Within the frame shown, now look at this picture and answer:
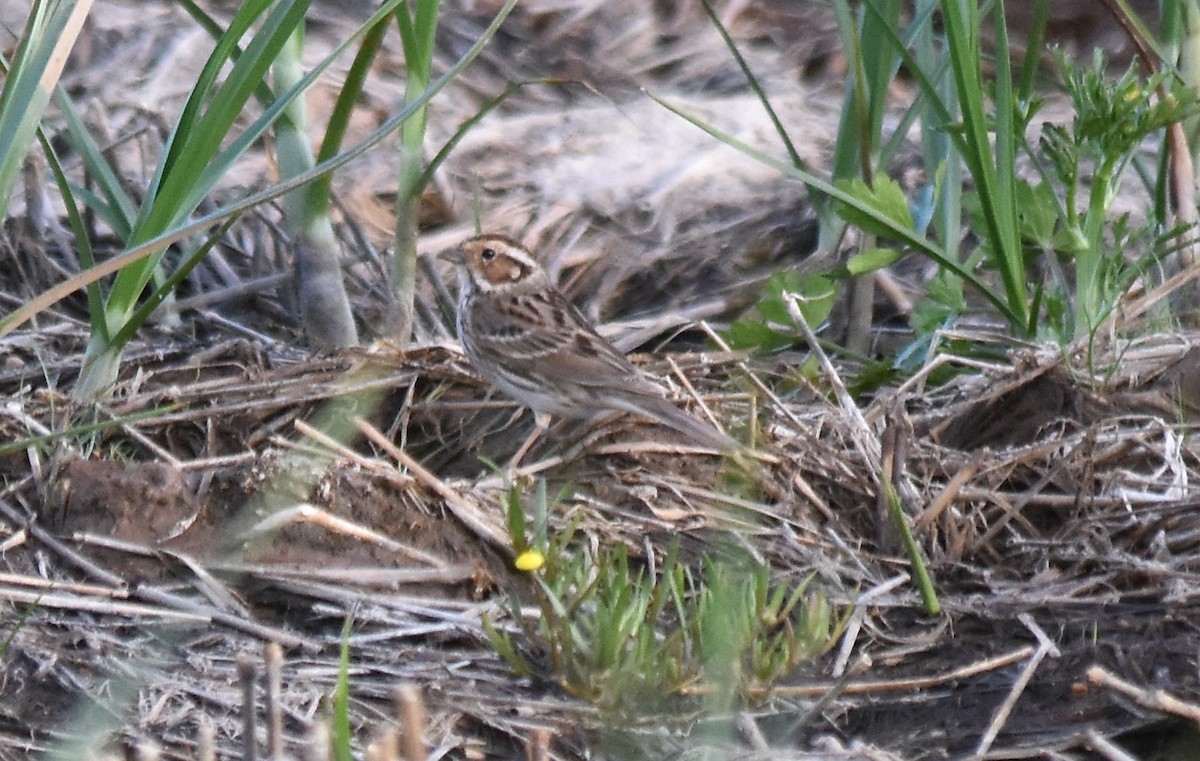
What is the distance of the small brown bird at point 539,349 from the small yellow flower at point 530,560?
2.84ft

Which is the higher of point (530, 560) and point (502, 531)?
point (530, 560)

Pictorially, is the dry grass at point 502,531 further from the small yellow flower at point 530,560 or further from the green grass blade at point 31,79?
the green grass blade at point 31,79

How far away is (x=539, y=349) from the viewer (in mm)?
5027

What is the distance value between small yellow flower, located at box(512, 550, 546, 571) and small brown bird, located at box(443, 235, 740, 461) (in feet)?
2.84

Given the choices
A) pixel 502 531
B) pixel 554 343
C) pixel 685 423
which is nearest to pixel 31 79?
pixel 502 531

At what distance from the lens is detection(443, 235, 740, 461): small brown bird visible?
4484mm

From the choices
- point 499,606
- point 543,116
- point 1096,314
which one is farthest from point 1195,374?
point 543,116

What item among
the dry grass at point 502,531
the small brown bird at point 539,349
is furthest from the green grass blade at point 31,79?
the small brown bird at point 539,349

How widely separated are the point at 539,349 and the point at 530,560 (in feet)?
5.48

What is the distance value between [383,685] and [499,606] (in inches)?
13.3

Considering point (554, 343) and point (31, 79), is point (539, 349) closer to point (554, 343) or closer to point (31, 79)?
point (554, 343)

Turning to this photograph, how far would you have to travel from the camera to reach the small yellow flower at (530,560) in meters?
3.42

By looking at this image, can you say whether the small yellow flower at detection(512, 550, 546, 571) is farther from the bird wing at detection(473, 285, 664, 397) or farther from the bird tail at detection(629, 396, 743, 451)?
the bird wing at detection(473, 285, 664, 397)

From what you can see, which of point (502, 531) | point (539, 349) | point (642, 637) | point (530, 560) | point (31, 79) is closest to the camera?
point (642, 637)
